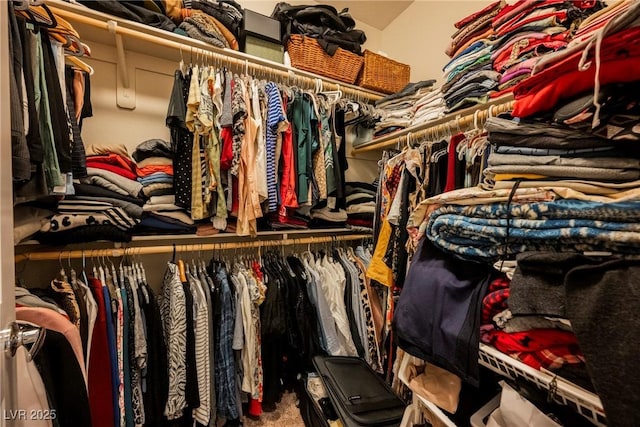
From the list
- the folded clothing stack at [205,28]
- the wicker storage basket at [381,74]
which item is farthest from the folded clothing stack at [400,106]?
the folded clothing stack at [205,28]

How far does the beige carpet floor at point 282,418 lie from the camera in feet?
4.77

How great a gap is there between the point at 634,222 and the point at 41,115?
1.38 meters

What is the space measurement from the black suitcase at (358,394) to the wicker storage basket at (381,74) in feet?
5.71

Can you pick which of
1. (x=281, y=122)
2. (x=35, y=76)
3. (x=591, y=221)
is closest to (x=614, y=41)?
(x=591, y=221)

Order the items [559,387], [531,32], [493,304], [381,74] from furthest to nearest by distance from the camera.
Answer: [381,74] → [531,32] → [493,304] → [559,387]

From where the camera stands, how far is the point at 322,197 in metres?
1.59

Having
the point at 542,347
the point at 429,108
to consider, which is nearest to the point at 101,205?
the point at 542,347

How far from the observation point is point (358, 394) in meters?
1.26

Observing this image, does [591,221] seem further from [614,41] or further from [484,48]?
[484,48]

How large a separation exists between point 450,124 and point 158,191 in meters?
1.46

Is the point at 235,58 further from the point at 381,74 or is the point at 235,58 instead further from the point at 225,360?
the point at 225,360

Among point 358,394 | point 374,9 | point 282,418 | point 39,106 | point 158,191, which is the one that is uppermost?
point 374,9

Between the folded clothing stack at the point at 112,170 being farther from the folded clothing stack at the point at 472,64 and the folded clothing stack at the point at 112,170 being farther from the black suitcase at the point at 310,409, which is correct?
the folded clothing stack at the point at 472,64

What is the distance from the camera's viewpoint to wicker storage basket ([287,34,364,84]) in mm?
1684
